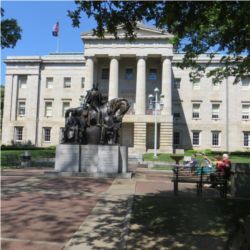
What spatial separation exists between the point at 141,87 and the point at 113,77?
462cm

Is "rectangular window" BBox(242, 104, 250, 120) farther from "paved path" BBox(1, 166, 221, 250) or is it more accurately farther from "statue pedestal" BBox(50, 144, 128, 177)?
"paved path" BBox(1, 166, 221, 250)

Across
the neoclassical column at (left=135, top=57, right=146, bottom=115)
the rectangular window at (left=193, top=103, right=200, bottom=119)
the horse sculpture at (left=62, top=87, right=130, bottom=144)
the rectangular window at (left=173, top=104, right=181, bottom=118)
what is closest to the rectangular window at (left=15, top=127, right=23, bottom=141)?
the neoclassical column at (left=135, top=57, right=146, bottom=115)

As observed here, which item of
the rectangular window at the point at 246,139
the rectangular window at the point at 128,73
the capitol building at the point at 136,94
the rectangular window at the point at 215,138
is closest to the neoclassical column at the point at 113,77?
the capitol building at the point at 136,94

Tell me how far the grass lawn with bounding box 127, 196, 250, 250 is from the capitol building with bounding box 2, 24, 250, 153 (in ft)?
137

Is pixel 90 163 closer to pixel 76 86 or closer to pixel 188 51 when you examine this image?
pixel 188 51

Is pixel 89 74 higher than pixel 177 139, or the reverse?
pixel 89 74

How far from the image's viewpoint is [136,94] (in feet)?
185

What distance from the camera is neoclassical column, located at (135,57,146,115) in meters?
55.3

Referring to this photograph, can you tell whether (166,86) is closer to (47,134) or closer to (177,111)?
(177,111)

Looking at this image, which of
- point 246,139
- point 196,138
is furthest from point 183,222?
point 246,139

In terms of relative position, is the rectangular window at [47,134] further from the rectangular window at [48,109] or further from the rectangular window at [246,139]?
the rectangular window at [246,139]

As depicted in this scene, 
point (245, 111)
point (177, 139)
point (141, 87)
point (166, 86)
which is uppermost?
point (166, 86)

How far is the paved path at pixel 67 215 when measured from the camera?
7.09 meters

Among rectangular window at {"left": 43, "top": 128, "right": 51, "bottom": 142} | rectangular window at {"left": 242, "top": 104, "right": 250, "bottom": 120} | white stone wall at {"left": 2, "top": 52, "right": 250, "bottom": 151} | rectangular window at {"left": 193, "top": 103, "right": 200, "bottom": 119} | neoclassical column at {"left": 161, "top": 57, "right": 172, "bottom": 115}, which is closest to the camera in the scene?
neoclassical column at {"left": 161, "top": 57, "right": 172, "bottom": 115}
